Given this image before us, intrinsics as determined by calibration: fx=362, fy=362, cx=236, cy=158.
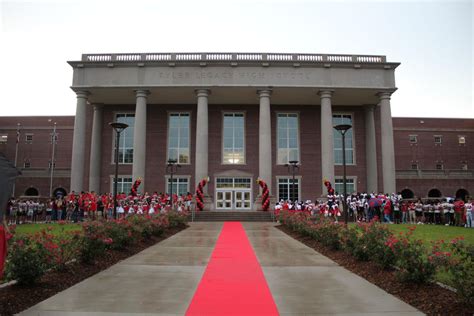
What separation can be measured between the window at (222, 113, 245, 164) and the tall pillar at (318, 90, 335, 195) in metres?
9.32

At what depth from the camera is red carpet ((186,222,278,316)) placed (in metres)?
5.69

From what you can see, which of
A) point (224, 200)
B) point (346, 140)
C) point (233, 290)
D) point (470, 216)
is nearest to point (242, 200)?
point (224, 200)

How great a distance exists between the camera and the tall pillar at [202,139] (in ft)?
119

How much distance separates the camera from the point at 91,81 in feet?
124

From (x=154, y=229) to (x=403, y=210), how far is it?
875 inches

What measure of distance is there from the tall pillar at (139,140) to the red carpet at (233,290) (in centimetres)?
2695

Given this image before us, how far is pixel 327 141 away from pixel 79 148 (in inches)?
1002

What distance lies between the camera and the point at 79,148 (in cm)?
3734

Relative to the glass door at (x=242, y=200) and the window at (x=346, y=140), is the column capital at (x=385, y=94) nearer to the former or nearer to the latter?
the window at (x=346, y=140)

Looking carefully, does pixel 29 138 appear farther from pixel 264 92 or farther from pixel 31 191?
pixel 264 92

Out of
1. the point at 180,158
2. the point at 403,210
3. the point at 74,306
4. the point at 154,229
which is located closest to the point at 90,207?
the point at 154,229

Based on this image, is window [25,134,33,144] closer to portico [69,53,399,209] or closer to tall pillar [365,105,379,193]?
portico [69,53,399,209]

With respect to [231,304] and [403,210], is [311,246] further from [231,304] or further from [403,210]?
[403,210]

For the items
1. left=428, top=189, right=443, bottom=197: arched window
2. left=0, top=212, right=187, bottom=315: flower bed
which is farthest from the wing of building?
left=0, top=212, right=187, bottom=315: flower bed
